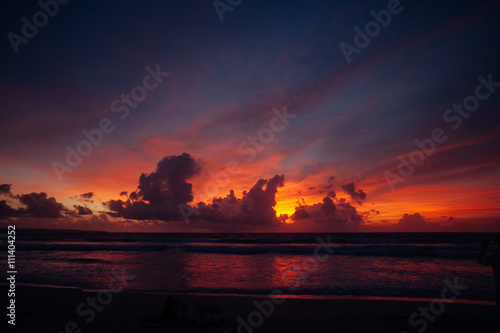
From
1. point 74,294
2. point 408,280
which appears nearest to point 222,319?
point 74,294

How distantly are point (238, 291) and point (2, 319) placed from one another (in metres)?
7.49

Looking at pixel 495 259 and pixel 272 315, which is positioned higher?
pixel 495 259

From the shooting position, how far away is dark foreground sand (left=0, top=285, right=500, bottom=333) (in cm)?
696

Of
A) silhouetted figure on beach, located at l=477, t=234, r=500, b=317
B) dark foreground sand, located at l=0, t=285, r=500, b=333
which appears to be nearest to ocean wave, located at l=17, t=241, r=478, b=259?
dark foreground sand, located at l=0, t=285, r=500, b=333

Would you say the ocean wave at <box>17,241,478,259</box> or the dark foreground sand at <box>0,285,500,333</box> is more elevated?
the dark foreground sand at <box>0,285,500,333</box>

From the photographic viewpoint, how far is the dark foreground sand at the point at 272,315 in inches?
274

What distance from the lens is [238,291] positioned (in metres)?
11.2

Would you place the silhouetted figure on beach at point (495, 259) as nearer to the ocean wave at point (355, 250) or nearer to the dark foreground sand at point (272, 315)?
the dark foreground sand at point (272, 315)

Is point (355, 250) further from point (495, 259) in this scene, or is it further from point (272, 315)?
point (495, 259)

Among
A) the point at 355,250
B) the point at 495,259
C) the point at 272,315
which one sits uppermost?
the point at 495,259

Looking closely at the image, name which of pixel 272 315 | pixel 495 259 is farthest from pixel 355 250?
pixel 495 259

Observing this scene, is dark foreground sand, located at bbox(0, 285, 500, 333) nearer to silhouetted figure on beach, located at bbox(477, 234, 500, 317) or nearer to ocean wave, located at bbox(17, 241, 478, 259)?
silhouetted figure on beach, located at bbox(477, 234, 500, 317)

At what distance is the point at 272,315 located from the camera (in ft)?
26.7

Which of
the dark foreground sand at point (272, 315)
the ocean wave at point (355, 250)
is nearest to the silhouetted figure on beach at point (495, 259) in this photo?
the dark foreground sand at point (272, 315)
